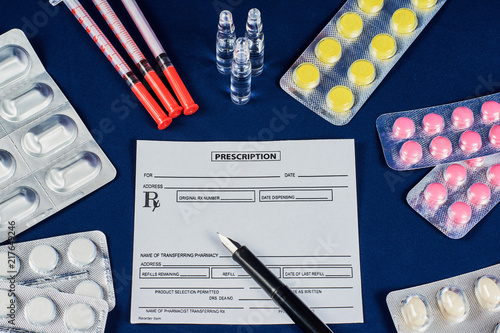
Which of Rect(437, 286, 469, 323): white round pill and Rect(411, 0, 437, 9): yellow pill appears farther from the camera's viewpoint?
Rect(411, 0, 437, 9): yellow pill

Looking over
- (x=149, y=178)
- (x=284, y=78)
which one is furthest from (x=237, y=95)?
(x=149, y=178)

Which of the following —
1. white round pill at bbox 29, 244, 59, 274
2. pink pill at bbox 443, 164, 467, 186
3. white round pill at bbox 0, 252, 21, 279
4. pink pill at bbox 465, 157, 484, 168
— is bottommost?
pink pill at bbox 465, 157, 484, 168

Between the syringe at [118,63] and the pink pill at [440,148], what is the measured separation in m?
0.41

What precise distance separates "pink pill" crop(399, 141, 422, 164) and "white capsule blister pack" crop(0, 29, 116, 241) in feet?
1.48

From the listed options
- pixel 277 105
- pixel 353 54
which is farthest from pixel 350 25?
pixel 277 105

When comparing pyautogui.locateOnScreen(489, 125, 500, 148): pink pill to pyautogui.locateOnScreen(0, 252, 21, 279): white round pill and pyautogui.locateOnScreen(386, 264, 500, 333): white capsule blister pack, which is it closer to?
pyautogui.locateOnScreen(386, 264, 500, 333): white capsule blister pack

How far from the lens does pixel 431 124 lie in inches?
33.9

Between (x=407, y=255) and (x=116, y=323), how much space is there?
1.45ft

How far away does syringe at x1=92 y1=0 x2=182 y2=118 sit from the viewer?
33.6 inches

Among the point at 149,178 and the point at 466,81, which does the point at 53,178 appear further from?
the point at 466,81

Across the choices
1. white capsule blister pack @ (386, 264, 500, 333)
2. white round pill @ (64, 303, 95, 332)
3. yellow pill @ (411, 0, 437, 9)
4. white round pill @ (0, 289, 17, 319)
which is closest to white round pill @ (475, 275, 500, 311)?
white capsule blister pack @ (386, 264, 500, 333)

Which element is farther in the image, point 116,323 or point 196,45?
point 196,45

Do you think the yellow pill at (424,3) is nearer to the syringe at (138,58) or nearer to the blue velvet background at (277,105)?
the blue velvet background at (277,105)

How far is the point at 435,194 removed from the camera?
0.83m
